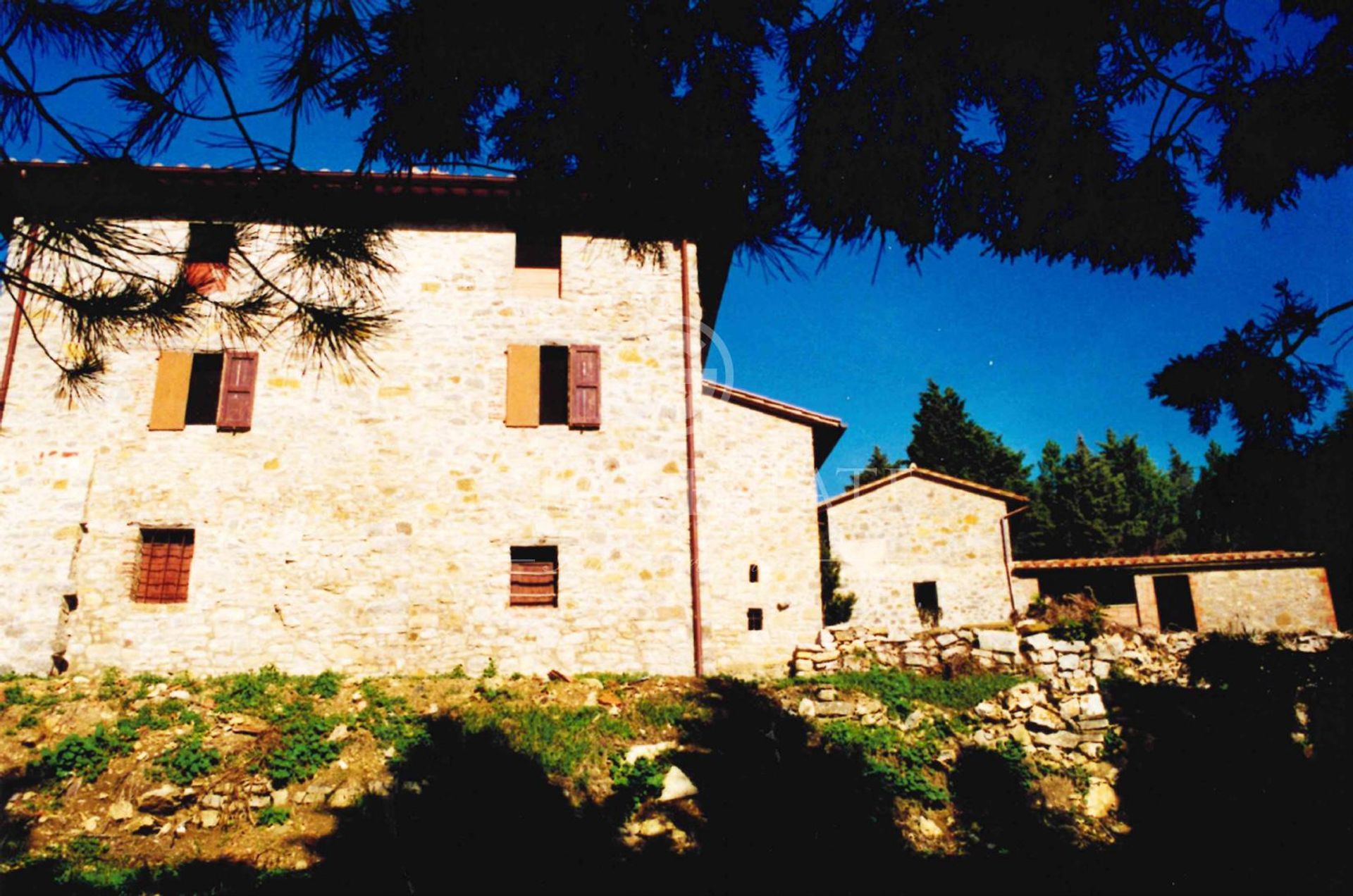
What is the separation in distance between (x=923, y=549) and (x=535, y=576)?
34.3 ft

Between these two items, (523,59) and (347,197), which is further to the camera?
(347,197)

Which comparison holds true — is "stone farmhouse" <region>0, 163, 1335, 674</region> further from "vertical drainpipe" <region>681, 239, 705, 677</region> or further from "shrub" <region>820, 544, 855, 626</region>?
"shrub" <region>820, 544, 855, 626</region>

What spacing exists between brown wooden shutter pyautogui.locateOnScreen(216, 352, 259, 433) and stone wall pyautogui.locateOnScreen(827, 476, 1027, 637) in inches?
489

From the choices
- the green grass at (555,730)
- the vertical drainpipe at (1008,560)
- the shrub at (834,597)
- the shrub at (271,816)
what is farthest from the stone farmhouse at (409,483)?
the vertical drainpipe at (1008,560)

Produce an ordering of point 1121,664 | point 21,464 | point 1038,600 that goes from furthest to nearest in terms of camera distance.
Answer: point 1038,600 → point 1121,664 → point 21,464

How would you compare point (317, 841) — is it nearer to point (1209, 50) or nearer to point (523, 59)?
point (523, 59)

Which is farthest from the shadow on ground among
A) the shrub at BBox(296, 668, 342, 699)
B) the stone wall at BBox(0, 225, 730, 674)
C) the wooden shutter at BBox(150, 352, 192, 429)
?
the wooden shutter at BBox(150, 352, 192, 429)

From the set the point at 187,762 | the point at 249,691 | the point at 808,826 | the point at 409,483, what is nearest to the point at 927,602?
the point at 808,826

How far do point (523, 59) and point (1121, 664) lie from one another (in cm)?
1158

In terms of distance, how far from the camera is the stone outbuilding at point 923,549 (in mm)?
15766

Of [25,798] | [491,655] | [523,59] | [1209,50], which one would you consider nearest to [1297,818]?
[1209,50]

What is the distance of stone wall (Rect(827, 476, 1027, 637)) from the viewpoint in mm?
15766

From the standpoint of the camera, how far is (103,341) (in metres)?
3.16

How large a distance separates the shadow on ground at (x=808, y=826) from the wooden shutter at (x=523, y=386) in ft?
14.2
